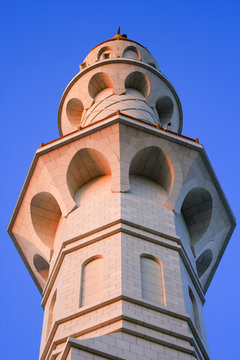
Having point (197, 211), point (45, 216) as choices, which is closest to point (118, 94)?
point (197, 211)

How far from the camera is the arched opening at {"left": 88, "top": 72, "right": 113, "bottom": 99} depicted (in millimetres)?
35394

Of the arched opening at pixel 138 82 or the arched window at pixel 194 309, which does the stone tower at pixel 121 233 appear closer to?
the arched window at pixel 194 309

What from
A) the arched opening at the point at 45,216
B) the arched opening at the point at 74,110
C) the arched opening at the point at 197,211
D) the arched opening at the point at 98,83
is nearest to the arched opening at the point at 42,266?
the arched opening at the point at 45,216

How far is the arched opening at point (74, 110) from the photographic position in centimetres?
3597

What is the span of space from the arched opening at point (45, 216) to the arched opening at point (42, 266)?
48.4 inches

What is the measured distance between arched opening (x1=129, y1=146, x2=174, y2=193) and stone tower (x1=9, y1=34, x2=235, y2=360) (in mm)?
45

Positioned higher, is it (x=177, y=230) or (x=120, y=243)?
(x=177, y=230)

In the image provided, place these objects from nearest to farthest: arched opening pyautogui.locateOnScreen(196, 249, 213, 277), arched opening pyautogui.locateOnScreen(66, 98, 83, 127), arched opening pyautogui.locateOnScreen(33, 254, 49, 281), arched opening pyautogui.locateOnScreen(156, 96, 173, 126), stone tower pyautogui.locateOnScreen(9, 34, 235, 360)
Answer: stone tower pyautogui.locateOnScreen(9, 34, 235, 360), arched opening pyautogui.locateOnScreen(33, 254, 49, 281), arched opening pyautogui.locateOnScreen(196, 249, 213, 277), arched opening pyautogui.locateOnScreen(66, 98, 83, 127), arched opening pyautogui.locateOnScreen(156, 96, 173, 126)

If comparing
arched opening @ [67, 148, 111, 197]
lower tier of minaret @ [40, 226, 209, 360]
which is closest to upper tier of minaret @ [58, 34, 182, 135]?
arched opening @ [67, 148, 111, 197]

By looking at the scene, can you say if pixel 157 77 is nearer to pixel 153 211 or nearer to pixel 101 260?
pixel 153 211

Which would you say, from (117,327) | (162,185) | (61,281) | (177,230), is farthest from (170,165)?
(117,327)

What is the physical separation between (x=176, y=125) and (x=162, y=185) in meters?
9.64

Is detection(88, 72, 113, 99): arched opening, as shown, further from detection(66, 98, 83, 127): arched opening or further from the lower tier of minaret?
the lower tier of minaret

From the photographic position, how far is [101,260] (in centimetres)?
2366
